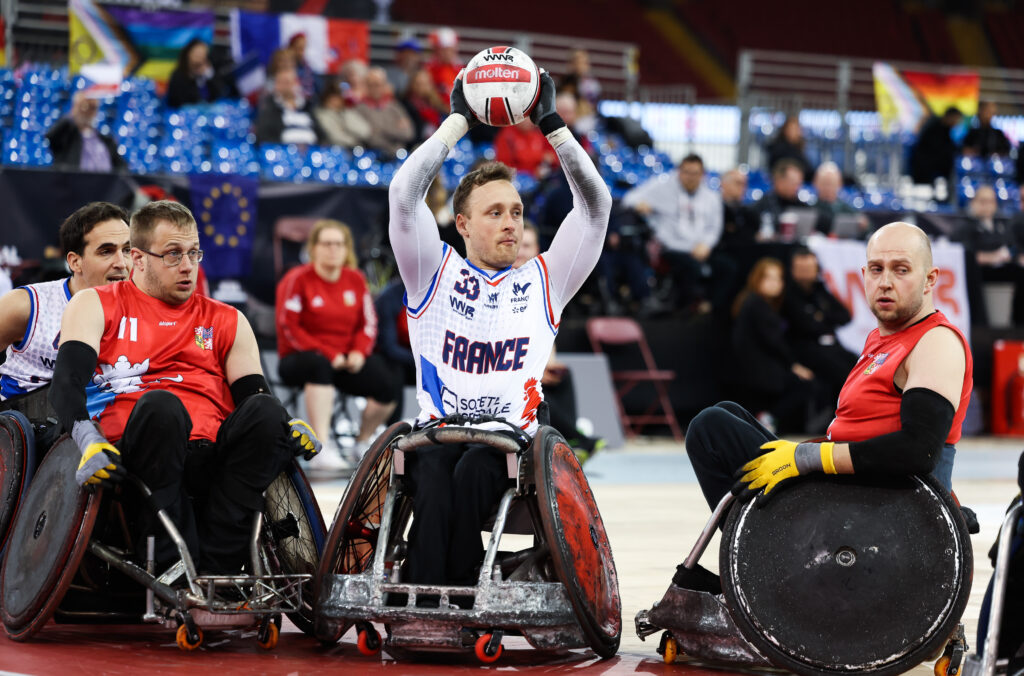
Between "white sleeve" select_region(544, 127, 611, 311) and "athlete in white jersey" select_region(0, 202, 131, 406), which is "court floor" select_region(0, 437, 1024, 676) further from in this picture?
"white sleeve" select_region(544, 127, 611, 311)

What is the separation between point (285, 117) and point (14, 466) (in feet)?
27.1

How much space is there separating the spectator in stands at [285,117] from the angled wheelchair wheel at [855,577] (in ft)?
30.3

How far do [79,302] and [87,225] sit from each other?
86cm

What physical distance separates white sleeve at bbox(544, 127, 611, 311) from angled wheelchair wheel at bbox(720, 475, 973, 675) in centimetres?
126

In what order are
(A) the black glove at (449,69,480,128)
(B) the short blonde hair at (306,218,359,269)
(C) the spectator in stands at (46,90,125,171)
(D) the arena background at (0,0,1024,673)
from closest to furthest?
(A) the black glove at (449,69,480,128)
(D) the arena background at (0,0,1024,673)
(B) the short blonde hair at (306,218,359,269)
(C) the spectator in stands at (46,90,125,171)

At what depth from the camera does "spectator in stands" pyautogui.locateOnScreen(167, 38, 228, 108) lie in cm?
1271

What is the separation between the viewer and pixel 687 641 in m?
4.35

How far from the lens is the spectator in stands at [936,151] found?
56.1 ft

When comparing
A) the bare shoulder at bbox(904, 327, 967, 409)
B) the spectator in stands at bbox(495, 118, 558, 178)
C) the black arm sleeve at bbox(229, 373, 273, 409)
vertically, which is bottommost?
the black arm sleeve at bbox(229, 373, 273, 409)

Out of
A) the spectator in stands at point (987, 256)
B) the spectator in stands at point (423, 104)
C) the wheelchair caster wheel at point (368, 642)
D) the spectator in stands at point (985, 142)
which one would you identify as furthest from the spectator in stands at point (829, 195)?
the wheelchair caster wheel at point (368, 642)

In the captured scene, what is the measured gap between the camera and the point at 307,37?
14.4 m

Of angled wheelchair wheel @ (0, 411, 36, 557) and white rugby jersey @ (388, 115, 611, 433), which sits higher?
white rugby jersey @ (388, 115, 611, 433)

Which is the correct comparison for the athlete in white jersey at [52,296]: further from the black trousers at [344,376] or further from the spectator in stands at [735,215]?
the spectator in stands at [735,215]

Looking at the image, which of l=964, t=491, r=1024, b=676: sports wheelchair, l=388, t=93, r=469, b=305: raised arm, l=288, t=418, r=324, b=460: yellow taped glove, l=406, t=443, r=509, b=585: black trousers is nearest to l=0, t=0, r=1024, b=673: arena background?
l=406, t=443, r=509, b=585: black trousers
